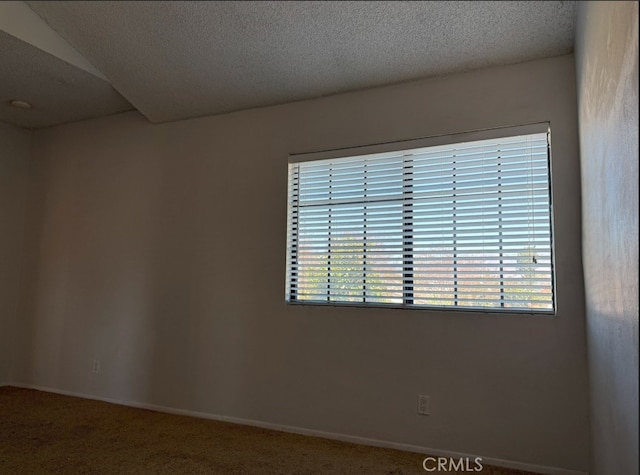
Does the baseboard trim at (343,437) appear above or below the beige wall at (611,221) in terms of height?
below

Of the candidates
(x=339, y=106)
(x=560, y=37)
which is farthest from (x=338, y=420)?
(x=560, y=37)

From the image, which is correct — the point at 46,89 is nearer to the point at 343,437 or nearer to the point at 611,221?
the point at 343,437

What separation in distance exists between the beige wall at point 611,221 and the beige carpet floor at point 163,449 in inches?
43.3

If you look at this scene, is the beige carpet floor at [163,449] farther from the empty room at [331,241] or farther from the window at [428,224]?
the window at [428,224]

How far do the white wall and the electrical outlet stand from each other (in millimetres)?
33

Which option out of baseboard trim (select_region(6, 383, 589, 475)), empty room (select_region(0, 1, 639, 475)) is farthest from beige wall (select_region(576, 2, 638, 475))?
baseboard trim (select_region(6, 383, 589, 475))

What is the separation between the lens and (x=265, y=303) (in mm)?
3449

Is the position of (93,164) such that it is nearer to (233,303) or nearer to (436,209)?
(233,303)

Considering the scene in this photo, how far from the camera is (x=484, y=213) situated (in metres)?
2.88

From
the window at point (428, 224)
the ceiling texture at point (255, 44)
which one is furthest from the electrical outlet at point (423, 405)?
the ceiling texture at point (255, 44)

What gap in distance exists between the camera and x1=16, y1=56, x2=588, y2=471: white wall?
2670 millimetres

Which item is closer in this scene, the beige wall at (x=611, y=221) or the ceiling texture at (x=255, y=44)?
the beige wall at (x=611, y=221)

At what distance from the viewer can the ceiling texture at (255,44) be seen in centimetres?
255

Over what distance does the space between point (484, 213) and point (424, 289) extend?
2.07ft
